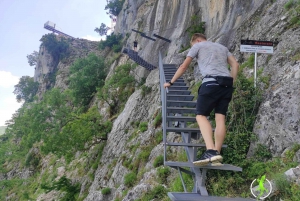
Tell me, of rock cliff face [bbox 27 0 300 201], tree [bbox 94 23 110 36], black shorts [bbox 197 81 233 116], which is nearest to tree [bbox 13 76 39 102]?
tree [bbox 94 23 110 36]

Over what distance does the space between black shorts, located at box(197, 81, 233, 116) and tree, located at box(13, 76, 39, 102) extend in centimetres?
5086

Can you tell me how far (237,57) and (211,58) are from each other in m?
4.15

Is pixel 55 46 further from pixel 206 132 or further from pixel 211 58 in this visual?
pixel 206 132

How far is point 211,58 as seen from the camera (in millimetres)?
3631

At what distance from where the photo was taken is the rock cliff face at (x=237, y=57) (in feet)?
12.9

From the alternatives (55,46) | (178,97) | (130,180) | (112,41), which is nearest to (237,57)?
(178,97)

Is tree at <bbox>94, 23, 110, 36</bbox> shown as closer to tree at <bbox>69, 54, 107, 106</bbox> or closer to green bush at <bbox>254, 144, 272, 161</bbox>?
tree at <bbox>69, 54, 107, 106</bbox>

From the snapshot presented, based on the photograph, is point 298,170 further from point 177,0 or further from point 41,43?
point 41,43

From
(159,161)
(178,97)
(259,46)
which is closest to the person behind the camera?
(259,46)

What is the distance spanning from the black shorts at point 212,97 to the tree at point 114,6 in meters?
43.1

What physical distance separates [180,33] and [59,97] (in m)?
9.51

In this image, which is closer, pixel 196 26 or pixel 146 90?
pixel 146 90

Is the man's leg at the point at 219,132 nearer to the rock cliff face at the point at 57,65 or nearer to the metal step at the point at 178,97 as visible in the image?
the metal step at the point at 178,97

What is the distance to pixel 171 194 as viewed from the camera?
9.64ft
